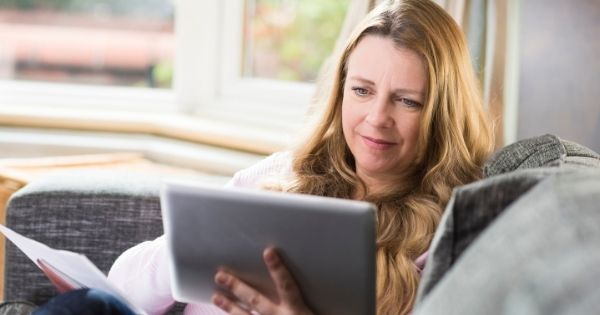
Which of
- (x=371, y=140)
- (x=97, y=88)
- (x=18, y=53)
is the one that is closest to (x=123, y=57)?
(x=97, y=88)

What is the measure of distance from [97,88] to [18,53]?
312 mm

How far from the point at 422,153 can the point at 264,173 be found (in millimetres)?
338

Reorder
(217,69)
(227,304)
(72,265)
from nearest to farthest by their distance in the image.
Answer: (227,304) → (72,265) → (217,69)

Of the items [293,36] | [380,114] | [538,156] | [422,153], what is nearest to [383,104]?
[380,114]

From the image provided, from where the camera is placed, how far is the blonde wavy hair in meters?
1.40

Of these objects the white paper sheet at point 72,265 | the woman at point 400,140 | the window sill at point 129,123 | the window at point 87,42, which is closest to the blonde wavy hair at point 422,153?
the woman at point 400,140

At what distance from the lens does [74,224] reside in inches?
65.7

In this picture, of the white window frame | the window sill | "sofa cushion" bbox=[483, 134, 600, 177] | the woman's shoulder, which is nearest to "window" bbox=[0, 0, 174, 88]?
the white window frame

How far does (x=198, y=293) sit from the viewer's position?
4.01 feet

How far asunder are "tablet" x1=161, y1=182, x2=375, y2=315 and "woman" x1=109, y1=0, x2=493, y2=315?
0.28 m

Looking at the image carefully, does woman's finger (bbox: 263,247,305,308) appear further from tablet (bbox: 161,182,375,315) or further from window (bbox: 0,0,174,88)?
window (bbox: 0,0,174,88)

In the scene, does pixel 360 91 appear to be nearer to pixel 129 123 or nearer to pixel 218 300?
pixel 218 300

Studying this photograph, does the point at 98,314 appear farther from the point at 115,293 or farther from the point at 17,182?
the point at 17,182

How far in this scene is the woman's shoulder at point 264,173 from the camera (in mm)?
1666
